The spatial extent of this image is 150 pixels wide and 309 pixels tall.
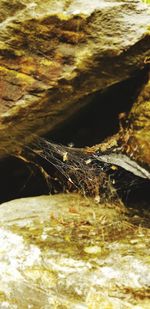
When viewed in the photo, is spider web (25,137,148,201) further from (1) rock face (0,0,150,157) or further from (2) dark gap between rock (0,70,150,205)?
(1) rock face (0,0,150,157)

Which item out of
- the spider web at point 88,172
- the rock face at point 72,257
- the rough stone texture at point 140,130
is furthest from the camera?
the spider web at point 88,172

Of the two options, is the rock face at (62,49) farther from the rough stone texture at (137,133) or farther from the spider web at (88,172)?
the spider web at (88,172)

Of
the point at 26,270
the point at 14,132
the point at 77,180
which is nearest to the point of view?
the point at 26,270

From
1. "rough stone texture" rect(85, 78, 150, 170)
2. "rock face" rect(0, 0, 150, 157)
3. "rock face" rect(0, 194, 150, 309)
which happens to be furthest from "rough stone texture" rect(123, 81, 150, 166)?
"rock face" rect(0, 194, 150, 309)

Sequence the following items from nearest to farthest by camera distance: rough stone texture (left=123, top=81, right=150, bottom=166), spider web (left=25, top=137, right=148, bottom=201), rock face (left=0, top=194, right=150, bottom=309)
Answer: rock face (left=0, top=194, right=150, bottom=309) < rough stone texture (left=123, top=81, right=150, bottom=166) < spider web (left=25, top=137, right=148, bottom=201)

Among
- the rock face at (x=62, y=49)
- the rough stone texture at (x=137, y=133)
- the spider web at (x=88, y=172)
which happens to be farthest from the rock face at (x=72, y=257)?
the rock face at (x=62, y=49)

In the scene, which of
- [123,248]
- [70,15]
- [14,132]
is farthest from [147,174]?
[70,15]

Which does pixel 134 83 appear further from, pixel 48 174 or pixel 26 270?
pixel 26 270
